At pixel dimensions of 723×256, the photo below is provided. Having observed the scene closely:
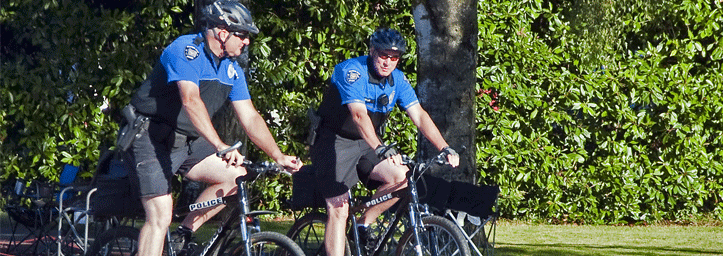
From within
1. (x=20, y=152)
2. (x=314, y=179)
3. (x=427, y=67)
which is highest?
(x=427, y=67)

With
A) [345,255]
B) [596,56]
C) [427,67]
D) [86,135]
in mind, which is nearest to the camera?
[345,255]

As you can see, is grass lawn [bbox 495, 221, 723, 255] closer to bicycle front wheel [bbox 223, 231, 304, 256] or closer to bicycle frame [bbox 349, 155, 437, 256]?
bicycle frame [bbox 349, 155, 437, 256]

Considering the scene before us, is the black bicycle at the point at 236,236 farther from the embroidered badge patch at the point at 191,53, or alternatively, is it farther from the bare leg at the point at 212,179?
the embroidered badge patch at the point at 191,53

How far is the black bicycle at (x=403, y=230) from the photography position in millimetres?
5426

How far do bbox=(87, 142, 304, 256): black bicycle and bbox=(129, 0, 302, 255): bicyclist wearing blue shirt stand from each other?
0.10m

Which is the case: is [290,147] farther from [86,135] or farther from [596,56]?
[596,56]

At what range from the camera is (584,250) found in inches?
348

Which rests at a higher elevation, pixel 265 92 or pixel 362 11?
pixel 362 11

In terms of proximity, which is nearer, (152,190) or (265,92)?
(152,190)

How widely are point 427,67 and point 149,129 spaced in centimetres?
333

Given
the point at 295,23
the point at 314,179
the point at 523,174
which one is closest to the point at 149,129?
the point at 314,179

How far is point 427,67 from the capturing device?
790cm

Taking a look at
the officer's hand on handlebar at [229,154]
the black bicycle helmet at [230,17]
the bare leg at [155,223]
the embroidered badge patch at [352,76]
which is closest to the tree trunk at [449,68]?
the embroidered badge patch at [352,76]

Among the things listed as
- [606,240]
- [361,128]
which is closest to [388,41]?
[361,128]
